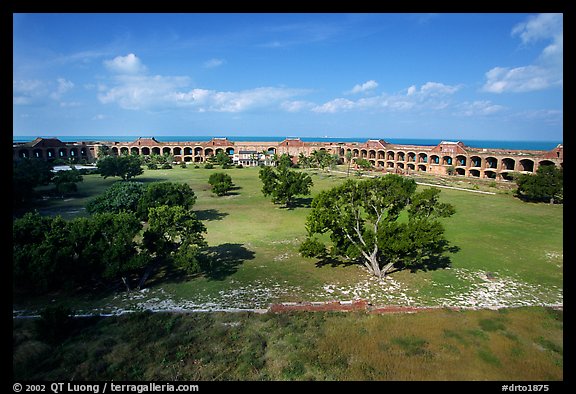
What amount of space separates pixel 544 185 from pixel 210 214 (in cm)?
4509

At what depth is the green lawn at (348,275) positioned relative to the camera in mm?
19031

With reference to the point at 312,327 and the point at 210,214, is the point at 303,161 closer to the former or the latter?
the point at 210,214

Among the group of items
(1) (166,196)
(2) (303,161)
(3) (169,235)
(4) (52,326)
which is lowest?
(4) (52,326)

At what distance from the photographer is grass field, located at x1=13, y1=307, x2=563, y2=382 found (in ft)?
42.1

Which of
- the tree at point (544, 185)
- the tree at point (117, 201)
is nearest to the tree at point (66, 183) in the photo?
the tree at point (117, 201)

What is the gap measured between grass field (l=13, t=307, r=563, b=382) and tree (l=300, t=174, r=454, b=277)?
5.56m

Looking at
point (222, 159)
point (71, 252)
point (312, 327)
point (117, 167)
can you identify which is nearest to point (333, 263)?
point (312, 327)

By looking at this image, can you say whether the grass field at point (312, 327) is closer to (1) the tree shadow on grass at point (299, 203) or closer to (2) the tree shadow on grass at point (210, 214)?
(2) the tree shadow on grass at point (210, 214)

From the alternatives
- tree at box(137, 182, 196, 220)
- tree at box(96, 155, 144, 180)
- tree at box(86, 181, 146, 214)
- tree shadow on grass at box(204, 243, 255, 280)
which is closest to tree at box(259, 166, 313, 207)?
tree at box(137, 182, 196, 220)

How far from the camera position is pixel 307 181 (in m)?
44.1

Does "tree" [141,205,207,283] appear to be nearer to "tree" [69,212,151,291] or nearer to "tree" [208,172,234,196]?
"tree" [69,212,151,291]

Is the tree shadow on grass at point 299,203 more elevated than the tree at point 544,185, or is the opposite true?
the tree at point 544,185

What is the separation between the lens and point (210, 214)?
131 feet

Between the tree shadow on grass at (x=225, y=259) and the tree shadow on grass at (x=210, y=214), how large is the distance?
10014 mm
